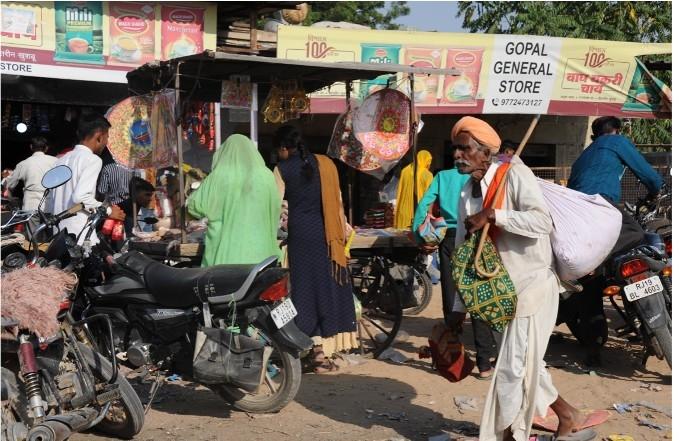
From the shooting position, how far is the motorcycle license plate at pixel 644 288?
6.08 meters

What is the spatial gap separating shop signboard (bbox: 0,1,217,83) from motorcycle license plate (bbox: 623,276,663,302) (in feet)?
20.4

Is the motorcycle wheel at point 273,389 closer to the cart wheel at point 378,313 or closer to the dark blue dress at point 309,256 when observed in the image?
the dark blue dress at point 309,256

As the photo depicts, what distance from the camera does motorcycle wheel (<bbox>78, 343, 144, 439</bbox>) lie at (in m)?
4.66

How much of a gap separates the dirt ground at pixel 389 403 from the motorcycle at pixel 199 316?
25 centimetres

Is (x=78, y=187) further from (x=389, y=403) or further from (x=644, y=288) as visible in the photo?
(x=644, y=288)

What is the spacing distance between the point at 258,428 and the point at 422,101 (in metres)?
7.33

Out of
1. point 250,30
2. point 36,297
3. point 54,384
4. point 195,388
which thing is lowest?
point 195,388

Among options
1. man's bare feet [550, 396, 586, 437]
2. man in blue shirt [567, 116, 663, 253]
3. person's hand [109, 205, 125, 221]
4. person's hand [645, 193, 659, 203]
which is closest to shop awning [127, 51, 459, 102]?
man in blue shirt [567, 116, 663, 253]

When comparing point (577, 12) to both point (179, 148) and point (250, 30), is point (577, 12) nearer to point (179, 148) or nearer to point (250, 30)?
point (250, 30)

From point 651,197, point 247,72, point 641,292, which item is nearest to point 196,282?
point 247,72

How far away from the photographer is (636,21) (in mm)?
18141

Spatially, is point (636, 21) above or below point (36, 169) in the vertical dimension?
above

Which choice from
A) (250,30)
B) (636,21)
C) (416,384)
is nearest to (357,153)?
(416,384)

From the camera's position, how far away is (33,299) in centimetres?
416
